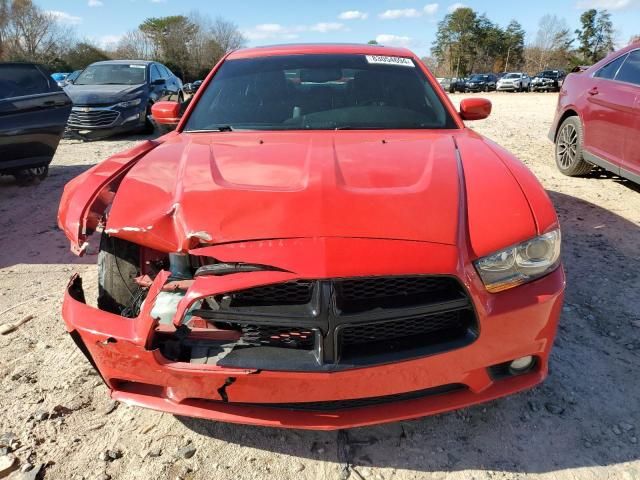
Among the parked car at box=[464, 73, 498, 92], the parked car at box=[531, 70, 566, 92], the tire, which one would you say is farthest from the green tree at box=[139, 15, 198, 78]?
the tire

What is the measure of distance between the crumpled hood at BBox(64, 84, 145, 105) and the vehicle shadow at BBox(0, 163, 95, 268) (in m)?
2.66

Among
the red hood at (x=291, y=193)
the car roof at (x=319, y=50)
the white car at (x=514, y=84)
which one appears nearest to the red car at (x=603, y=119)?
the car roof at (x=319, y=50)

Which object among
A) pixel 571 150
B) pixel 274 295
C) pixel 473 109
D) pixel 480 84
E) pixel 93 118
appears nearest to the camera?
pixel 274 295

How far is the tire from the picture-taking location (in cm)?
561

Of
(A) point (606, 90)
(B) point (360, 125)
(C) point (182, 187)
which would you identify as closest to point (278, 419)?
(C) point (182, 187)

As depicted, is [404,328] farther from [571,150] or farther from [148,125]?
[148,125]

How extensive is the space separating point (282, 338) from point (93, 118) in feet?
27.8

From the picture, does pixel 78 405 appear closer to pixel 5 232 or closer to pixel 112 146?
pixel 5 232

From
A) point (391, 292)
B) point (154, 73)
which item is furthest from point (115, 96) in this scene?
point (391, 292)

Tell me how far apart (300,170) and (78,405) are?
1445 mm

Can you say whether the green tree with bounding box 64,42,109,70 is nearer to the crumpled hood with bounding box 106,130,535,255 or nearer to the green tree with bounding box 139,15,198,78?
the green tree with bounding box 139,15,198,78

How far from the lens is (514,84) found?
36.2 m

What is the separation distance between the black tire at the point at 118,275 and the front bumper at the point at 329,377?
188 mm

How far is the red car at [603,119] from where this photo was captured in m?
4.72
